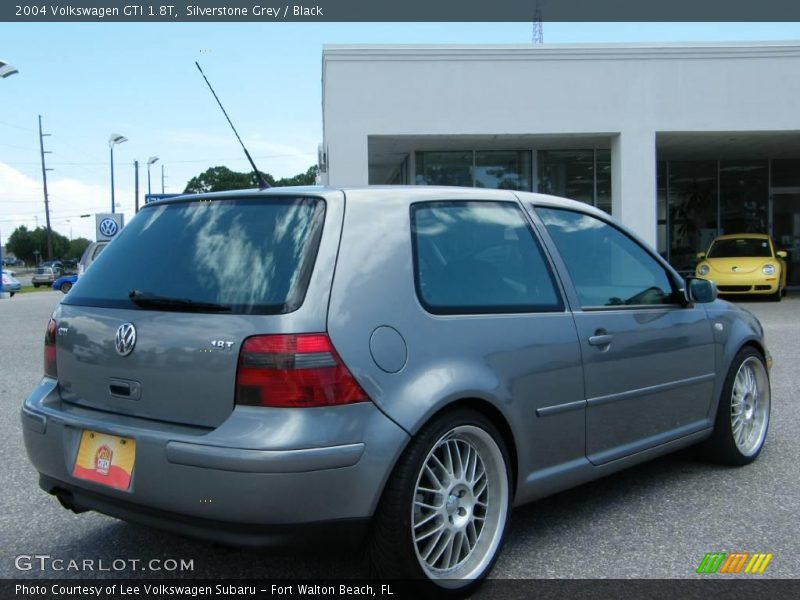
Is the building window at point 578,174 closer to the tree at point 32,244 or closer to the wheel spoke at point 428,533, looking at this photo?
the wheel spoke at point 428,533

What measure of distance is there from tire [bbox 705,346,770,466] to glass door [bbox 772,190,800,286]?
2067cm

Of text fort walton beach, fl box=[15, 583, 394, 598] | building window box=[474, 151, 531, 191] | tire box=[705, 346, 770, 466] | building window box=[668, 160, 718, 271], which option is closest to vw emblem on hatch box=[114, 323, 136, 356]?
text fort walton beach, fl box=[15, 583, 394, 598]

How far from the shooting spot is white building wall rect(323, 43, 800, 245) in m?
16.8

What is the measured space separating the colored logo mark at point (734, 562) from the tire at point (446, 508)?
2.93 ft

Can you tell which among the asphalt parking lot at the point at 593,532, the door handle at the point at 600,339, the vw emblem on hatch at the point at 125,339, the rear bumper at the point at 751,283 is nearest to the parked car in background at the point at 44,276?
the rear bumper at the point at 751,283

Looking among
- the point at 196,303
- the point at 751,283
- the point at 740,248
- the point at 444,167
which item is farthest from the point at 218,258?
the point at 740,248

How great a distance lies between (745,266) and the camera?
1753 centimetres

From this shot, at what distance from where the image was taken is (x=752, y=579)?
3.17m

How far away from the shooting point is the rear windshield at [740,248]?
1809cm

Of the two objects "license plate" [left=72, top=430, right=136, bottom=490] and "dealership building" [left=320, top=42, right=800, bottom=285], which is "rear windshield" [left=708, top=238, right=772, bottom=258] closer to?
"dealership building" [left=320, top=42, right=800, bottom=285]

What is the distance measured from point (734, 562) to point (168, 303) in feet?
8.33

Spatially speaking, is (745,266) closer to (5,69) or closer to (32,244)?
(5,69)

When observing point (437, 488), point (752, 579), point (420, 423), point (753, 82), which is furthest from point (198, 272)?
point (753, 82)

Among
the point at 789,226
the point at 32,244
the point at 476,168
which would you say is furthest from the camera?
the point at 32,244
